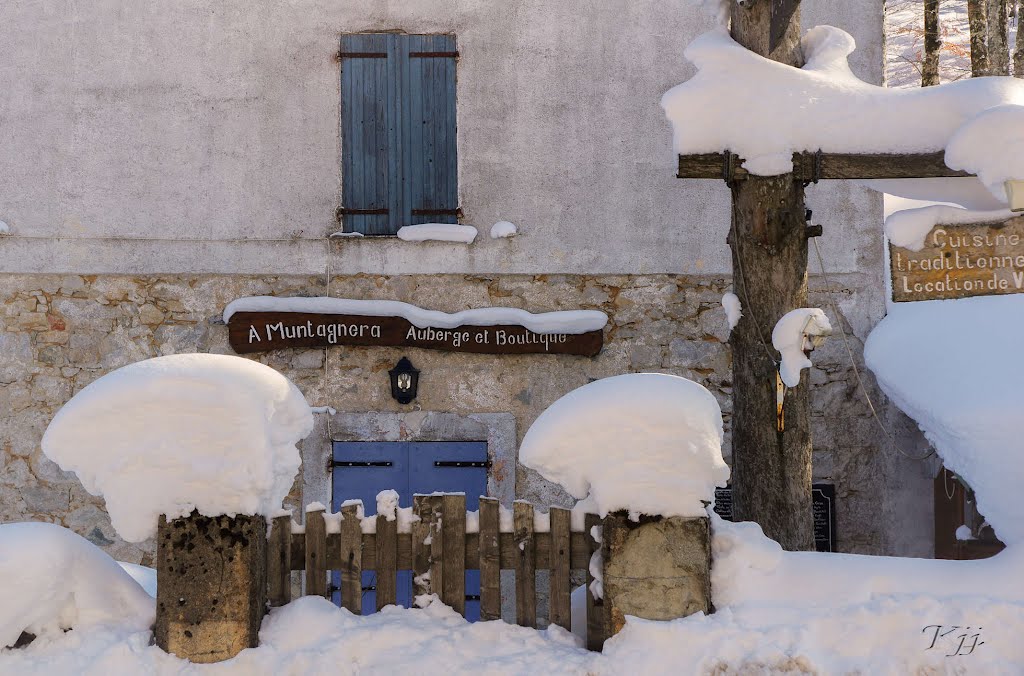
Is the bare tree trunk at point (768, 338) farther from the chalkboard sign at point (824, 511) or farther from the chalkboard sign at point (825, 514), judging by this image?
the chalkboard sign at point (825, 514)

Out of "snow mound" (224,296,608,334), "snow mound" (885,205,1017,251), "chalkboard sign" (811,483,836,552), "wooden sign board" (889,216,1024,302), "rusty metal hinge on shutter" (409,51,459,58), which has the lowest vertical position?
"chalkboard sign" (811,483,836,552)

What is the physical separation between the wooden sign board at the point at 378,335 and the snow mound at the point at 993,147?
3.00 meters

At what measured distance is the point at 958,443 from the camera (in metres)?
5.28

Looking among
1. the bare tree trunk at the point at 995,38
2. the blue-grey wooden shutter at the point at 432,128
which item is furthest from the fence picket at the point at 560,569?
the bare tree trunk at the point at 995,38

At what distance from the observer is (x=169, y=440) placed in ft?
12.6

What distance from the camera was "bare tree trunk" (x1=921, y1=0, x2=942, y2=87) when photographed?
10704mm

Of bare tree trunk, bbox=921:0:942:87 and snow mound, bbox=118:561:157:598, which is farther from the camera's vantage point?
bare tree trunk, bbox=921:0:942:87

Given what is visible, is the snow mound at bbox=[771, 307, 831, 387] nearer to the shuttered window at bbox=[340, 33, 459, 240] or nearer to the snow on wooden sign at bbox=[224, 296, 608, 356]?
the snow on wooden sign at bbox=[224, 296, 608, 356]

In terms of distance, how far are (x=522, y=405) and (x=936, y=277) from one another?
3.27 m

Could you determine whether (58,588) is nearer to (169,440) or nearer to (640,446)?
(169,440)

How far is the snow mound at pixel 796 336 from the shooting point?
4445mm

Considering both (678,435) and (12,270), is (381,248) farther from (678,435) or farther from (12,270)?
(678,435)

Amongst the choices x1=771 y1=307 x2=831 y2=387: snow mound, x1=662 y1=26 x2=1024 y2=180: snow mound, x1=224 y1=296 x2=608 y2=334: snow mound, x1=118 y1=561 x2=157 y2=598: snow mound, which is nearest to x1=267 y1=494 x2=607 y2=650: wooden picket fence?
x1=118 y1=561 x2=157 y2=598: snow mound

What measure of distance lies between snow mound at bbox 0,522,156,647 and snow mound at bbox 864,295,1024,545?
3864 millimetres
